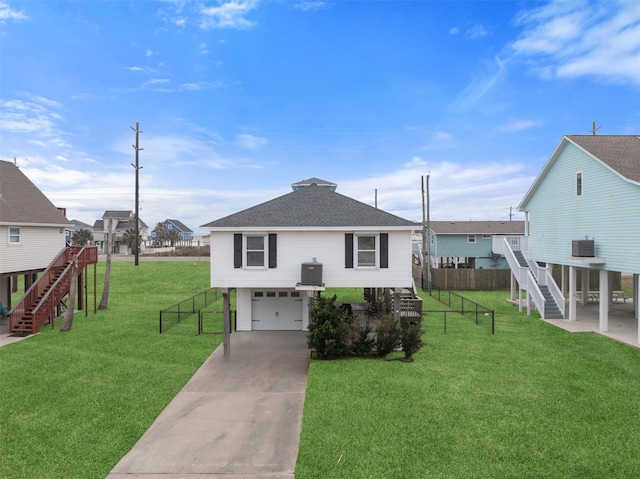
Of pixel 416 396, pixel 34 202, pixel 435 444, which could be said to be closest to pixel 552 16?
pixel 416 396

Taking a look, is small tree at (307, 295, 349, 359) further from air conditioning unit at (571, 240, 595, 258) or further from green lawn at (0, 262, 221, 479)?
air conditioning unit at (571, 240, 595, 258)

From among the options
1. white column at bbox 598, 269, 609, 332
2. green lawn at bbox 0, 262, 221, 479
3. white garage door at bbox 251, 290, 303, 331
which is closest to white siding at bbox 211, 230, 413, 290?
green lawn at bbox 0, 262, 221, 479

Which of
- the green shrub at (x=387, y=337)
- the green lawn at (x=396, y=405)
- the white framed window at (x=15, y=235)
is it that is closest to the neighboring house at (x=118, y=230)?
the white framed window at (x=15, y=235)

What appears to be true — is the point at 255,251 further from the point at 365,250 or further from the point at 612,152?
the point at 612,152

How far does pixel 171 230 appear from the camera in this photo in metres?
94.6

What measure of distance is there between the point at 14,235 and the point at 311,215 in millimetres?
16379

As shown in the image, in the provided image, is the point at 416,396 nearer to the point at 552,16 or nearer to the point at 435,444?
the point at 435,444

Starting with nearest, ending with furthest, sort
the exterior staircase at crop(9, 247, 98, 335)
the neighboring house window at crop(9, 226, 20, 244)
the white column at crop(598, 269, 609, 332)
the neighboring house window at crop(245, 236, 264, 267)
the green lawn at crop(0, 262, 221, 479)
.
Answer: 1. the green lawn at crop(0, 262, 221, 479)
2. the neighboring house window at crop(245, 236, 264, 267)
3. the white column at crop(598, 269, 609, 332)
4. the exterior staircase at crop(9, 247, 98, 335)
5. the neighboring house window at crop(9, 226, 20, 244)

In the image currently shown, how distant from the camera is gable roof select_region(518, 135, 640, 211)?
1617 centimetres

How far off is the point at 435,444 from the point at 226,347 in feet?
29.8

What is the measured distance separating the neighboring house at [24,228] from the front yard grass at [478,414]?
17.5 meters

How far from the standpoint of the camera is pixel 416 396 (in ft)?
34.3

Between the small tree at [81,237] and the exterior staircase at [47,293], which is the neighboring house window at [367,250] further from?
the small tree at [81,237]

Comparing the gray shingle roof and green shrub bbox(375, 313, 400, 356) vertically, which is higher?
the gray shingle roof
